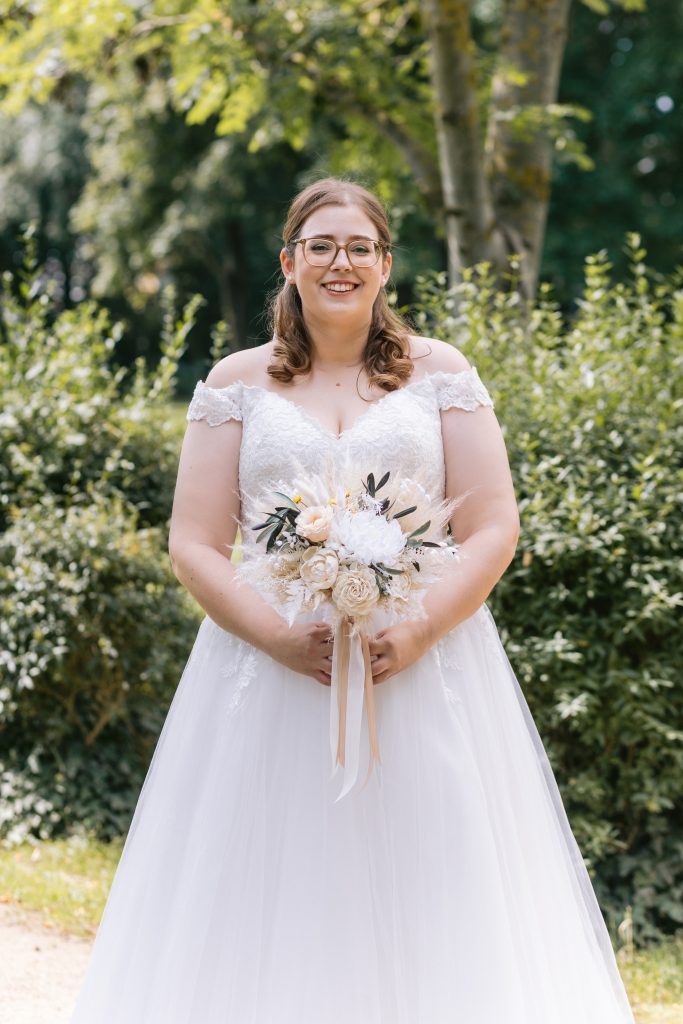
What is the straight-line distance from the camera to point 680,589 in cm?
452

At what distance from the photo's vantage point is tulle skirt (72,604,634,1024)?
8.75ft

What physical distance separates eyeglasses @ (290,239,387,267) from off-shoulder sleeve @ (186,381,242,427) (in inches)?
16.2

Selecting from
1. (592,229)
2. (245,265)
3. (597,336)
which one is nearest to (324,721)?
(597,336)

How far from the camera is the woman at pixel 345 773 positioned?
8.79ft

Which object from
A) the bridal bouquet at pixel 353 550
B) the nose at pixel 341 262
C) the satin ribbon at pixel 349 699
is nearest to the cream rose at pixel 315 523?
the bridal bouquet at pixel 353 550

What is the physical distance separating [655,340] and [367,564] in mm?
2983

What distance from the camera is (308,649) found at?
2.68 meters

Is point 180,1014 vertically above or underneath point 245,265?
underneath

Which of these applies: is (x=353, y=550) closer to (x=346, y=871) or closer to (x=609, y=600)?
(x=346, y=871)

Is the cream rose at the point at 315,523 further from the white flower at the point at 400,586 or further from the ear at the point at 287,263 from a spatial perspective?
the ear at the point at 287,263

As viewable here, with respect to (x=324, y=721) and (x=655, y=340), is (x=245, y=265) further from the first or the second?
(x=324, y=721)

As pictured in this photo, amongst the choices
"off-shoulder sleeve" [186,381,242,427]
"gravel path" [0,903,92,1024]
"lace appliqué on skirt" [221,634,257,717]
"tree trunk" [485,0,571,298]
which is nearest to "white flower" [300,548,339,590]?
"lace appliqué on skirt" [221,634,257,717]

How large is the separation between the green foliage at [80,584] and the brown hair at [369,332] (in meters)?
2.36

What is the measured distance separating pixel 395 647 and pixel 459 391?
80 centimetres
